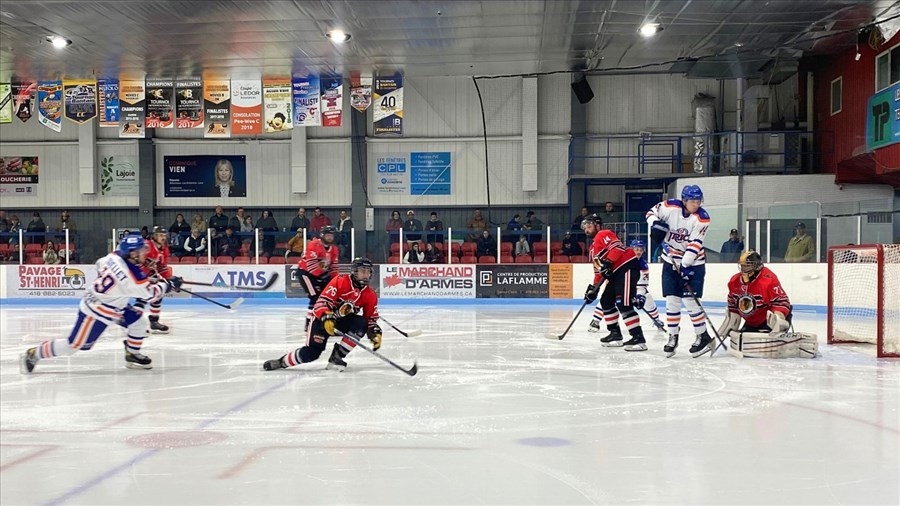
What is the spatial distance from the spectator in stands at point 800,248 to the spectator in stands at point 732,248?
785mm

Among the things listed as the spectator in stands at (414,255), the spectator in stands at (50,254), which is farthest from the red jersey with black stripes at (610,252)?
the spectator in stands at (50,254)

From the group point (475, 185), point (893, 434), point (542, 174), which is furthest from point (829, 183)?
point (893, 434)

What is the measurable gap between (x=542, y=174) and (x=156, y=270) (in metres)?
11.5

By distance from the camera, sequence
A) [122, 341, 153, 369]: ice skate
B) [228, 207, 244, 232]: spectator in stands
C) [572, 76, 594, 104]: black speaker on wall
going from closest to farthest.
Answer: [122, 341, 153, 369]: ice skate
[228, 207, 244, 232]: spectator in stands
[572, 76, 594, 104]: black speaker on wall

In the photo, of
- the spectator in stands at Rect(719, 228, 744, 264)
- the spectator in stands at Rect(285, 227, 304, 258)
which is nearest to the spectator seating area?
the spectator in stands at Rect(285, 227, 304, 258)

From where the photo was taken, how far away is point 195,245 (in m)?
14.8

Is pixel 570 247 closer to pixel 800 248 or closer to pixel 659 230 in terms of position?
pixel 800 248

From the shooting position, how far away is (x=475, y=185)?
18672 mm

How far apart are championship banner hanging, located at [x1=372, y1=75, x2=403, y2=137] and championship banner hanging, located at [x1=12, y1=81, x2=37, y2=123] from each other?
277 inches

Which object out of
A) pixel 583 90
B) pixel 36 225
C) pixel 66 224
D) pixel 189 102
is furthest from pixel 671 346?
pixel 36 225

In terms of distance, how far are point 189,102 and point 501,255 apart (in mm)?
6843

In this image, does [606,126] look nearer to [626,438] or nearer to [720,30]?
[720,30]

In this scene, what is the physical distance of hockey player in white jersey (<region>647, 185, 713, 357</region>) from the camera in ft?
21.8

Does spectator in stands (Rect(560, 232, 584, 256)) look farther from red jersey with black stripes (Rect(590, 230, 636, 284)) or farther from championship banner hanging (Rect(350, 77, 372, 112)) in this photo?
red jersey with black stripes (Rect(590, 230, 636, 284))
